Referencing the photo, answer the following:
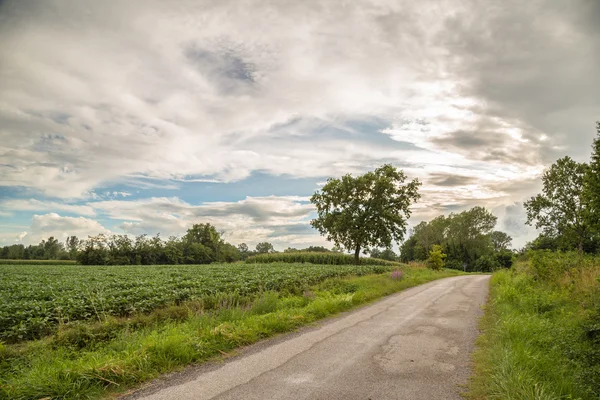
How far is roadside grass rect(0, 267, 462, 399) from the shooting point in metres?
4.91

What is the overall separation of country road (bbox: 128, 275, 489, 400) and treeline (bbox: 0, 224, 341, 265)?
41338mm

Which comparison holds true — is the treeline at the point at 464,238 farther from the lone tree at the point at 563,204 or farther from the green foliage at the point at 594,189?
the green foliage at the point at 594,189

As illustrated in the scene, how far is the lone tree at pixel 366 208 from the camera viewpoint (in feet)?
128

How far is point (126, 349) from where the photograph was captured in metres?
6.61

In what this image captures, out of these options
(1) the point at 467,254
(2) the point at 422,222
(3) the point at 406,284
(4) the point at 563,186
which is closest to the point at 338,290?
(3) the point at 406,284

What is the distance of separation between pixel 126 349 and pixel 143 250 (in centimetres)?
7668

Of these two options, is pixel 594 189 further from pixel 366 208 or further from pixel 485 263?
pixel 485 263

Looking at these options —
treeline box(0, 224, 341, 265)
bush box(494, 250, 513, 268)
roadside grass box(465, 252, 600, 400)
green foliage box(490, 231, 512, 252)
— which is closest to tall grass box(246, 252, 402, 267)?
treeline box(0, 224, 341, 265)

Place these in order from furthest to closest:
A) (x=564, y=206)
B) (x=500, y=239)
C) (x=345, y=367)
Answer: (x=500, y=239) < (x=564, y=206) < (x=345, y=367)

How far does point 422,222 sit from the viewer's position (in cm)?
9956

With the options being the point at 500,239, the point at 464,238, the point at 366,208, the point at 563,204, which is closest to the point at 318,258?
the point at 366,208

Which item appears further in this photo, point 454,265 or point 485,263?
point 454,265

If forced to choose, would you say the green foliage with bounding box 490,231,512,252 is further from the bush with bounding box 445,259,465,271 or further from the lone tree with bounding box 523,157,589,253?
the lone tree with bounding box 523,157,589,253

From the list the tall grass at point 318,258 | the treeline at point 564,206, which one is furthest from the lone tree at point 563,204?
the tall grass at point 318,258
